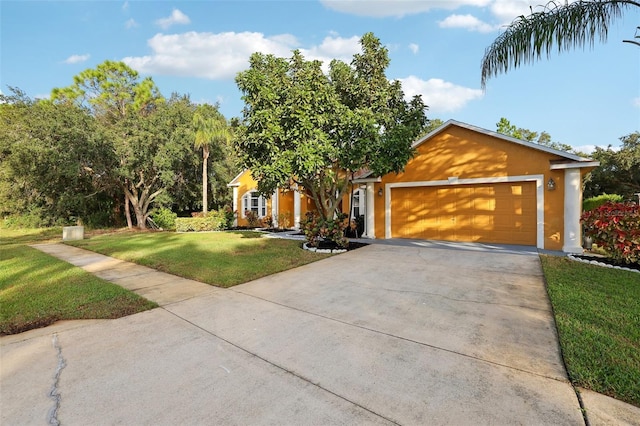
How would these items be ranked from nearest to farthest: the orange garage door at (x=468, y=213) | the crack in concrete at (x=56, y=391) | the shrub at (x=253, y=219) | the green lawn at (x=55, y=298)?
the crack in concrete at (x=56, y=391), the green lawn at (x=55, y=298), the orange garage door at (x=468, y=213), the shrub at (x=253, y=219)

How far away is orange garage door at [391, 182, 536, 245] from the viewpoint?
10.0 metres

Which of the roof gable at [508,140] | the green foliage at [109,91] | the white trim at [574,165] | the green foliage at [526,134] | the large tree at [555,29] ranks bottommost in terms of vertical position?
the white trim at [574,165]

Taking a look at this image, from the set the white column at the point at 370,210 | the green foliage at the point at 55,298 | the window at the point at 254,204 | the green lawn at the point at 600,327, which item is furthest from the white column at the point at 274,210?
the green lawn at the point at 600,327

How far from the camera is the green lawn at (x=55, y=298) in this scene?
4.47 metres

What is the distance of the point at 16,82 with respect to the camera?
20.2 m

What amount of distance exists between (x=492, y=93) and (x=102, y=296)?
31.7 feet

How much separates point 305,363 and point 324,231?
22.7ft

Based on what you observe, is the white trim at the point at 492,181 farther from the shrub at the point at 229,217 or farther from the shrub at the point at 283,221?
the shrub at the point at 229,217

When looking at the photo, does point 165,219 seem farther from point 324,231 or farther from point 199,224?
point 324,231

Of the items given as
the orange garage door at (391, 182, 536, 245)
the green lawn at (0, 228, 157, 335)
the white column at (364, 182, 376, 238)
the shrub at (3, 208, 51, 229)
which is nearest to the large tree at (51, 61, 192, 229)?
the shrub at (3, 208, 51, 229)

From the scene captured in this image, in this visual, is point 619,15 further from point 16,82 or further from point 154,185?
point 16,82

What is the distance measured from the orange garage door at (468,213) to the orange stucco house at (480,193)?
0.03m

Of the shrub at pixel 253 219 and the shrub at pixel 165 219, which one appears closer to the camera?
the shrub at pixel 253 219

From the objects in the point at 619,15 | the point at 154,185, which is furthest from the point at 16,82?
the point at 619,15
